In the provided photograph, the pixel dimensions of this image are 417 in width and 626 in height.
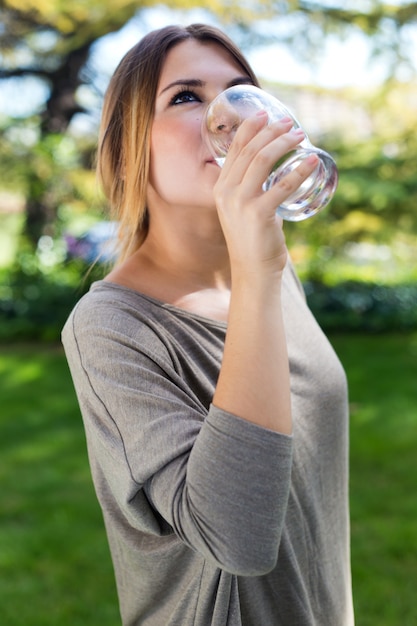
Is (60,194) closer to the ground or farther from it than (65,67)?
closer to the ground

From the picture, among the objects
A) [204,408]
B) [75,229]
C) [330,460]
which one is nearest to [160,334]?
[204,408]

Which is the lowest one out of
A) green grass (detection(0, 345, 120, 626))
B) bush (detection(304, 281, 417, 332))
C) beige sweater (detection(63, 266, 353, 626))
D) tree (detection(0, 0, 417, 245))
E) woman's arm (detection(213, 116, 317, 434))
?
green grass (detection(0, 345, 120, 626))

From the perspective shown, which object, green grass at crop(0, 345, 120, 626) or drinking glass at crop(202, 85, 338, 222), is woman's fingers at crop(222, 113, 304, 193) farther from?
green grass at crop(0, 345, 120, 626)

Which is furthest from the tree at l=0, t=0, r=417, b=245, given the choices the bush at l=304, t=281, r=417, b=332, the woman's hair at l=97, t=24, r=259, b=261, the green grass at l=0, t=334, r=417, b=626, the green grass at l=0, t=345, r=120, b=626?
the woman's hair at l=97, t=24, r=259, b=261

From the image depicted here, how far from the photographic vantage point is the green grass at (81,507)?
3.42 meters

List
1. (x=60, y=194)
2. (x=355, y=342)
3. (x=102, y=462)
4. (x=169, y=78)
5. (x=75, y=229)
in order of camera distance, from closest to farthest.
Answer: (x=102, y=462)
(x=169, y=78)
(x=355, y=342)
(x=60, y=194)
(x=75, y=229)

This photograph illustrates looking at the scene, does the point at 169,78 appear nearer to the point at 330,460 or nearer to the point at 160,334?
the point at 160,334

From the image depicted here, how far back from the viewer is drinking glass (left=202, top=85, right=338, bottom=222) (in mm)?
1122

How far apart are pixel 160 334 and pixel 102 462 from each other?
22cm

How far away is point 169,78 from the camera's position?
1382 millimetres

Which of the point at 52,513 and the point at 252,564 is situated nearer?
the point at 252,564

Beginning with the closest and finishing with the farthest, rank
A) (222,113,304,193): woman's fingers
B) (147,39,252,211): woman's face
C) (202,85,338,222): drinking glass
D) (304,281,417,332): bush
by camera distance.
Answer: (222,113,304,193): woman's fingers → (202,85,338,222): drinking glass → (147,39,252,211): woman's face → (304,281,417,332): bush

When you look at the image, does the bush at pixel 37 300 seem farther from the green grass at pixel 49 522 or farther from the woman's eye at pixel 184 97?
the woman's eye at pixel 184 97

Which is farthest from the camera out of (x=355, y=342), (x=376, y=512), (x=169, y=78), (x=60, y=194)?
(x=60, y=194)
